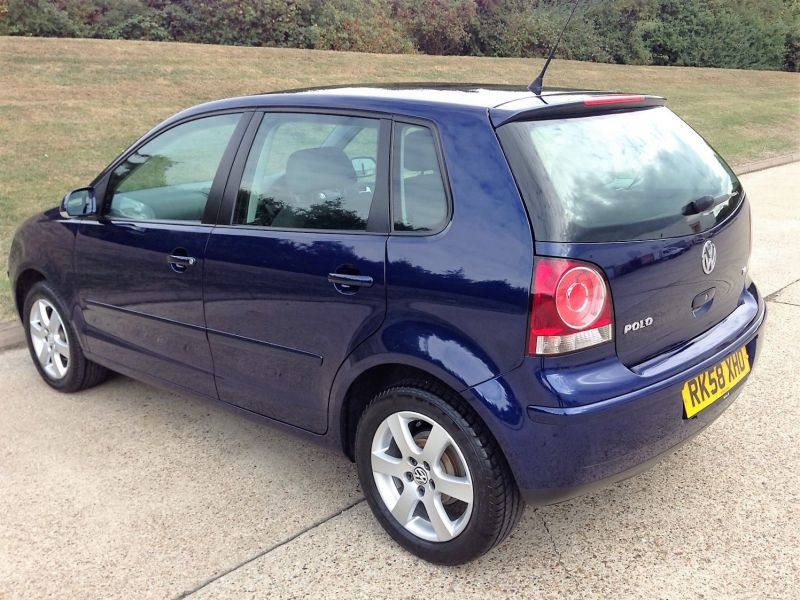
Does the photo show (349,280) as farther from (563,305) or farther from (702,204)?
(702,204)

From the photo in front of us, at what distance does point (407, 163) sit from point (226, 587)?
161cm

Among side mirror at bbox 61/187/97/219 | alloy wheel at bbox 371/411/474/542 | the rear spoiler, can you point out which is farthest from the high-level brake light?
side mirror at bbox 61/187/97/219

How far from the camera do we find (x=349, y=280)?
9.36 ft

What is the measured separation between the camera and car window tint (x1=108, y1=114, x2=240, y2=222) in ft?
11.6

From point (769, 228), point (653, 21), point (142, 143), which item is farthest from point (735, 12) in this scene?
point (142, 143)

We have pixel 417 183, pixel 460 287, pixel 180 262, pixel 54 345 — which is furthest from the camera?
pixel 54 345

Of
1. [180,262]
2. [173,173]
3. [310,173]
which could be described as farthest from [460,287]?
[173,173]

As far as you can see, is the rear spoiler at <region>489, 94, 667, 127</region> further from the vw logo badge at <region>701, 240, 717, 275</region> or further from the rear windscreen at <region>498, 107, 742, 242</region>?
the vw logo badge at <region>701, 240, 717, 275</region>

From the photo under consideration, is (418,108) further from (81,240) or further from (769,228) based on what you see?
(769,228)

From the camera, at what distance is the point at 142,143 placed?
12.8ft

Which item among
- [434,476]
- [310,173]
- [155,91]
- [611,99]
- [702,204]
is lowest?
[434,476]

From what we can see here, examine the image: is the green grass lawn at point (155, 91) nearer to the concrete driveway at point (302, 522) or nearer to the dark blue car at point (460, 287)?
the concrete driveway at point (302, 522)

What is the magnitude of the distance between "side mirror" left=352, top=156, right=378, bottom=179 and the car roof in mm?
184

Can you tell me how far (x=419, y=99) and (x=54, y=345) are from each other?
2.69 metres
